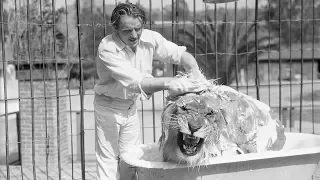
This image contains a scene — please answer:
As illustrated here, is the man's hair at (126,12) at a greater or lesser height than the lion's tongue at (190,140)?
greater

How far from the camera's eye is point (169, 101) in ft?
6.81

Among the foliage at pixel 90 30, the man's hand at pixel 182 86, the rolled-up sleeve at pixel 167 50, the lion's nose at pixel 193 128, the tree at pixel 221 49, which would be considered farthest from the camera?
the tree at pixel 221 49

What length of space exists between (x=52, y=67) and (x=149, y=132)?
7.45 feet

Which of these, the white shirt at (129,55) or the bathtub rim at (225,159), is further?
the white shirt at (129,55)

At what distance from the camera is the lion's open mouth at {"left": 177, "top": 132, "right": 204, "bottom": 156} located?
6.40 feet

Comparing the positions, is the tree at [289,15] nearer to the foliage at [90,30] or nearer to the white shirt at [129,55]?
the white shirt at [129,55]

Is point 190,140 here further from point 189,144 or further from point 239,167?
point 239,167

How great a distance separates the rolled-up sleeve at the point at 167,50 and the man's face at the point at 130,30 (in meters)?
0.26

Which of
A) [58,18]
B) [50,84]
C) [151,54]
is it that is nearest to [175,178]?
[151,54]

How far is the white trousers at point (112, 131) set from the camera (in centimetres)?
284

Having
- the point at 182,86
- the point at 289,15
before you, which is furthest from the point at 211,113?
the point at 289,15

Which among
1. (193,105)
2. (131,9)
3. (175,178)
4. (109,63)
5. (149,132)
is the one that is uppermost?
(131,9)

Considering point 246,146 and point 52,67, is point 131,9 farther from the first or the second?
point 52,67

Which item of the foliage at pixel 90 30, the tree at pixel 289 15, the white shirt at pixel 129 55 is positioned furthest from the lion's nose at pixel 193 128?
the tree at pixel 289 15
